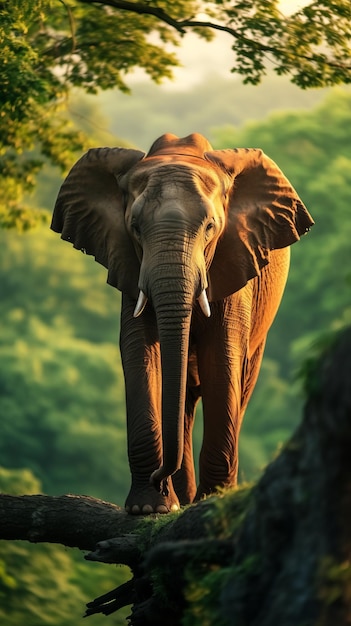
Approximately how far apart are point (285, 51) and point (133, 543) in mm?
7366

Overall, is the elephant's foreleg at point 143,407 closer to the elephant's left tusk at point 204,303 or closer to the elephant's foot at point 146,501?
the elephant's foot at point 146,501

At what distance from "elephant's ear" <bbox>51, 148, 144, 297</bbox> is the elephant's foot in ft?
5.12

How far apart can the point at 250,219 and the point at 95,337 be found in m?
36.4

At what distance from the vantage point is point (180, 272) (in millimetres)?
9945

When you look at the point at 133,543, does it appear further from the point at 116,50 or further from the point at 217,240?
the point at 116,50

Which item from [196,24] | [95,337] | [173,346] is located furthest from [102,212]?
[95,337]

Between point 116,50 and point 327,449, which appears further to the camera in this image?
point 116,50

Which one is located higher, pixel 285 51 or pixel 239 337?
pixel 285 51

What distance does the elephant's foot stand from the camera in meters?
10.1

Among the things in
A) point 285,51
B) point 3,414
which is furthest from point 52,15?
point 3,414

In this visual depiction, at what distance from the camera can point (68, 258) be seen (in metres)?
48.4

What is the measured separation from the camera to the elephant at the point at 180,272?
9.95m

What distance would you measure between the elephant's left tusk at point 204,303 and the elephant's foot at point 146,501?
51.4 inches

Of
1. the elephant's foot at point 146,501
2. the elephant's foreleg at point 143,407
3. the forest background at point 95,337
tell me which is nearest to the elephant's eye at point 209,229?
the elephant's foreleg at point 143,407
